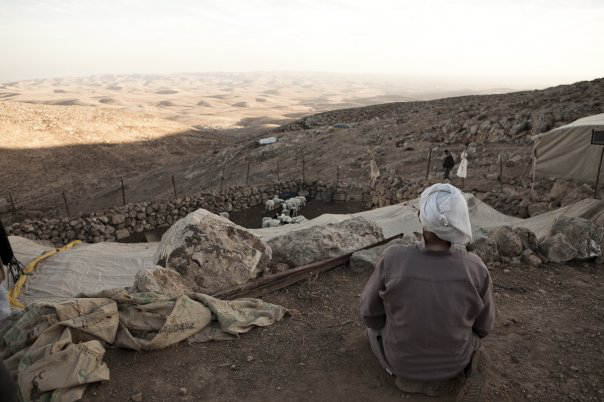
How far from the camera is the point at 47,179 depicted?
1961cm

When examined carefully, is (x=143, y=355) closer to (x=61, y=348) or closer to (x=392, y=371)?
(x=61, y=348)

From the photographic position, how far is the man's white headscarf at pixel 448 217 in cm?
228

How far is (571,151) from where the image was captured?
31.7ft

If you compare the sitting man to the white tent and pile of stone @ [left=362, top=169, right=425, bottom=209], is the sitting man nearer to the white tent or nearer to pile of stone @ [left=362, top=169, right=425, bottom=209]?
the white tent

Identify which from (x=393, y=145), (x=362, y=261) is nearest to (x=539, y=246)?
(x=362, y=261)

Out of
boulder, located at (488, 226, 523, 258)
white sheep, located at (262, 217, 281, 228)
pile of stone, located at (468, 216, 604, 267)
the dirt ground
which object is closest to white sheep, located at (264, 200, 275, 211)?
white sheep, located at (262, 217, 281, 228)

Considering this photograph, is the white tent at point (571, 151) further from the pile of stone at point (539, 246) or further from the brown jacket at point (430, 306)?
the brown jacket at point (430, 306)

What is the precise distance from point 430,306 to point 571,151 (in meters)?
9.18

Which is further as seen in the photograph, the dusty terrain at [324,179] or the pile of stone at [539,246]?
the pile of stone at [539,246]

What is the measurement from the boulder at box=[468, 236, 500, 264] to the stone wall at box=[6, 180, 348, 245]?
336 inches

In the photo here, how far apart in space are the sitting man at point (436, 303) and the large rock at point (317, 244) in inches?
110

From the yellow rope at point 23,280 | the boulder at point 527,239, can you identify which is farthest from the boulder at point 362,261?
the yellow rope at point 23,280

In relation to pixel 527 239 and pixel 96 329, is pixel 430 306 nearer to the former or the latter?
pixel 96 329

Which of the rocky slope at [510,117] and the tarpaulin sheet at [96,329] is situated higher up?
the rocky slope at [510,117]
